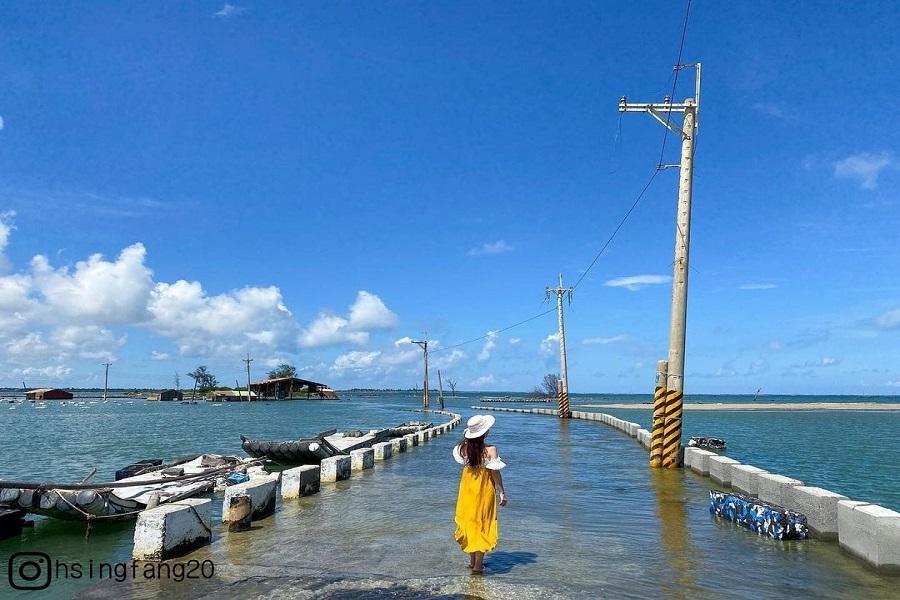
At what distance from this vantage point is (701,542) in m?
8.17

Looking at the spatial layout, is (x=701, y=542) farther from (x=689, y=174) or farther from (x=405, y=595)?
(x=689, y=174)

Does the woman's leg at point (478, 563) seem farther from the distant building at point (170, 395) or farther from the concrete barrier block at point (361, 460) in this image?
the distant building at point (170, 395)

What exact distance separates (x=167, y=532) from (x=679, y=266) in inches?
511

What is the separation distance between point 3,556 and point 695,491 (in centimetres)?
1200

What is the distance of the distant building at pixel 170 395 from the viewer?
148887 mm

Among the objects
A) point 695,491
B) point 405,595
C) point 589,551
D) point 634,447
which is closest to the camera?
point 405,595

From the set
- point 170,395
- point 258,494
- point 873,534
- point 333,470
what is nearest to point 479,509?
point 873,534

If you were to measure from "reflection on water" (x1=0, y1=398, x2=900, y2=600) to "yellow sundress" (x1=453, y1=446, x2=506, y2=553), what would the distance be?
388mm

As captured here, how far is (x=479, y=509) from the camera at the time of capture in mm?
6344

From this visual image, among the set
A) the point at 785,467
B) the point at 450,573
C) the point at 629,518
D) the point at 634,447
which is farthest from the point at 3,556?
the point at 785,467

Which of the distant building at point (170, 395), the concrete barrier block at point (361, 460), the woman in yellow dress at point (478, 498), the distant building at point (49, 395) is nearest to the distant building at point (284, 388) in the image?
the distant building at point (170, 395)

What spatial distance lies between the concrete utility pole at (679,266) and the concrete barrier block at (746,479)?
3391 millimetres

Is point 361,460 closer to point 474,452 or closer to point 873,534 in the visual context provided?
point 474,452

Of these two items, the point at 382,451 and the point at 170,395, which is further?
the point at 170,395
